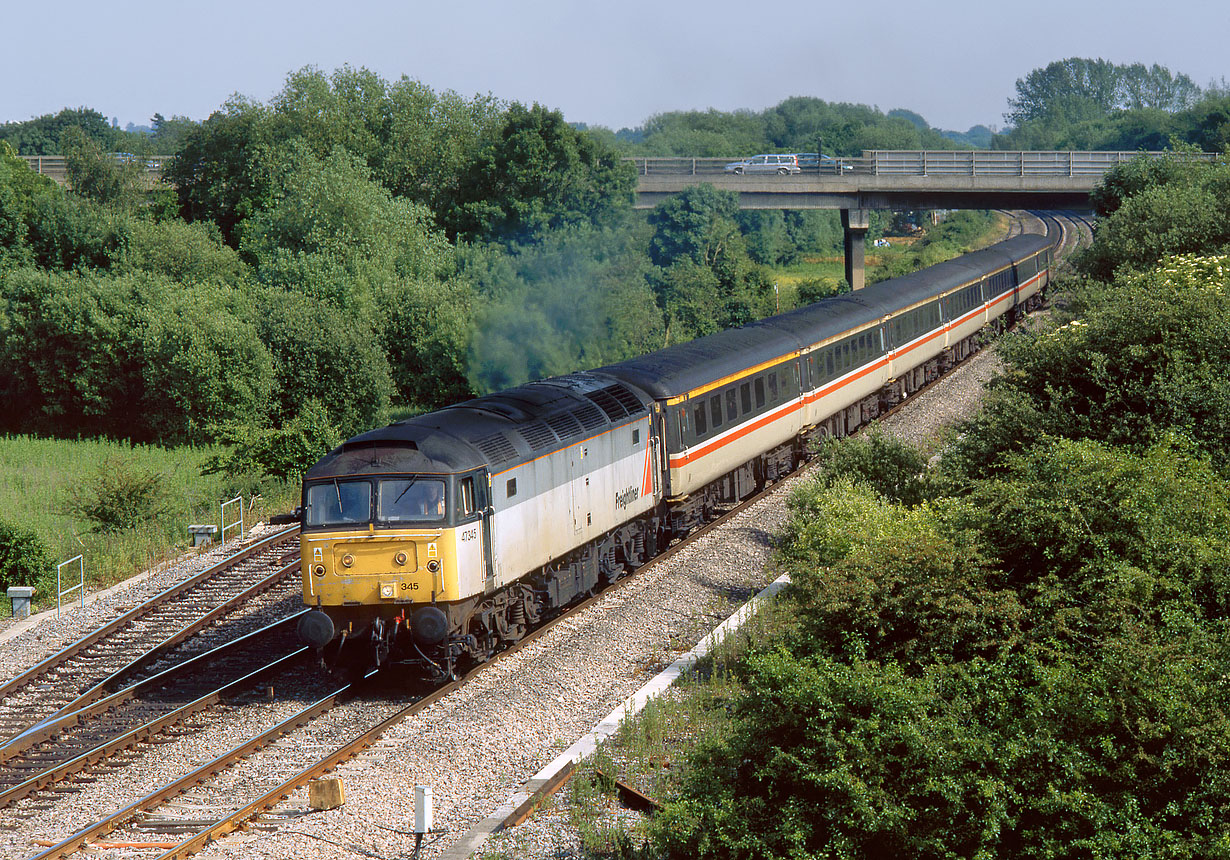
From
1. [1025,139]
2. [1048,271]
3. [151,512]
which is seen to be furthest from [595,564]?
[1025,139]

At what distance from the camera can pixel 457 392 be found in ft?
140

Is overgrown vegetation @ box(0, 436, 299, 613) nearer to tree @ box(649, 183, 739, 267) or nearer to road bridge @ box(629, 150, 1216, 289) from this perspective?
tree @ box(649, 183, 739, 267)

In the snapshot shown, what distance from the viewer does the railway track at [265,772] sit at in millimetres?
10984

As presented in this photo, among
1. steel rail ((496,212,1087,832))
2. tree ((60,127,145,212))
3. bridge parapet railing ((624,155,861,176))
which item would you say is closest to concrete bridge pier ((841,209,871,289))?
bridge parapet railing ((624,155,861,176))

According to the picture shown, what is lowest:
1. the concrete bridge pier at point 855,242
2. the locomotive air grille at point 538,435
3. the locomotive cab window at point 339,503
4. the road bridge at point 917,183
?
the locomotive cab window at point 339,503

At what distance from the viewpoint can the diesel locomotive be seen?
46.6ft

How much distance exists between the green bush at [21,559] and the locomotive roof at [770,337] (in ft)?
36.7

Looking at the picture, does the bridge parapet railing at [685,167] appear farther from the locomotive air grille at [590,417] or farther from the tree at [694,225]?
the locomotive air grille at [590,417]

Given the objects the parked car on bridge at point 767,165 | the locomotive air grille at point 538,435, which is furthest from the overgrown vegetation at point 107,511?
the parked car on bridge at point 767,165

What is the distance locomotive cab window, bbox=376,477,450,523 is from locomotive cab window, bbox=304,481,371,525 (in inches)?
6.9

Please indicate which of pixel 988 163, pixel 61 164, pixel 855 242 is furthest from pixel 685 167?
pixel 61 164

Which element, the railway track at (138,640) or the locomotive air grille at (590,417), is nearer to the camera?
the railway track at (138,640)

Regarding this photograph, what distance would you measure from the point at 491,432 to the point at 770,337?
11.8 metres

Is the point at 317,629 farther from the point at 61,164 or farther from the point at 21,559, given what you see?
the point at 61,164
